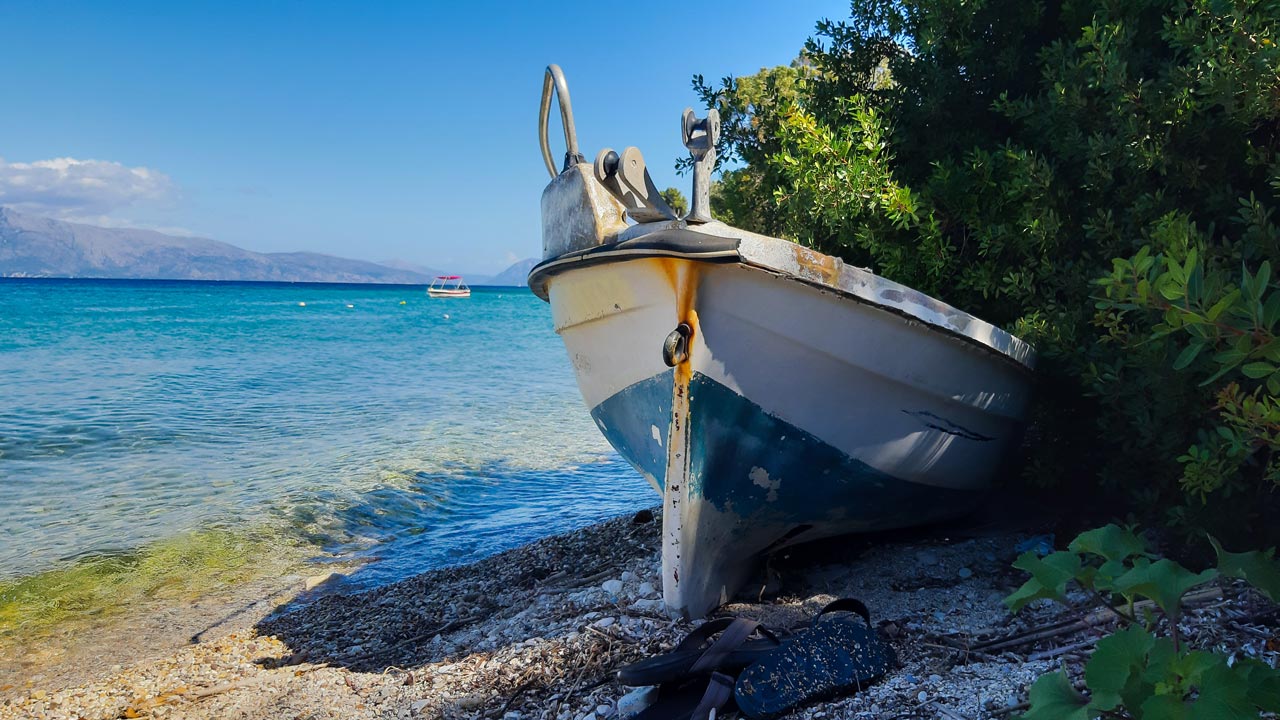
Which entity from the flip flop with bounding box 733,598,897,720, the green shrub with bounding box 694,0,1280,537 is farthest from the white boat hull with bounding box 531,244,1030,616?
the flip flop with bounding box 733,598,897,720

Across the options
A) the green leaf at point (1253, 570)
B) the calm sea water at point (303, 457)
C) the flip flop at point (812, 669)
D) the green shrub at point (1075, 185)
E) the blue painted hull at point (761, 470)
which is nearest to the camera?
the green leaf at point (1253, 570)

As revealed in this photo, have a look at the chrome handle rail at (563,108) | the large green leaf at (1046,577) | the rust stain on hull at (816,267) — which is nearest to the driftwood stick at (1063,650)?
the large green leaf at (1046,577)

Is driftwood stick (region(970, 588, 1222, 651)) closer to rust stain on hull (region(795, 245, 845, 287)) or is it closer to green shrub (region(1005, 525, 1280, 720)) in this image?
green shrub (region(1005, 525, 1280, 720))

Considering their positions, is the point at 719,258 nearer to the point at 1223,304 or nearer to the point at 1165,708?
the point at 1223,304

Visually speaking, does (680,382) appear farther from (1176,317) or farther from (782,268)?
(1176,317)

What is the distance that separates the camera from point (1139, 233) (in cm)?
388

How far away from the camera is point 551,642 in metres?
3.54

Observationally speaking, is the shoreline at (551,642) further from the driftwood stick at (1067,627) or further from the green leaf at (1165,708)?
the green leaf at (1165,708)

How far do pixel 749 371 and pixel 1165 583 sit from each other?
5.56 ft

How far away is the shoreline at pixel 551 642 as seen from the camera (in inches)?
107

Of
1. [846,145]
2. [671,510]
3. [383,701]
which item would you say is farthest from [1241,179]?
[383,701]

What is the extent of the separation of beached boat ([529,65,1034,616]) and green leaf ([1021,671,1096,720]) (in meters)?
1.61

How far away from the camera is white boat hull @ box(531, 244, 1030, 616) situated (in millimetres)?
3236

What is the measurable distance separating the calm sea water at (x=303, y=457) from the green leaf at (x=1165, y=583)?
5.11 meters
